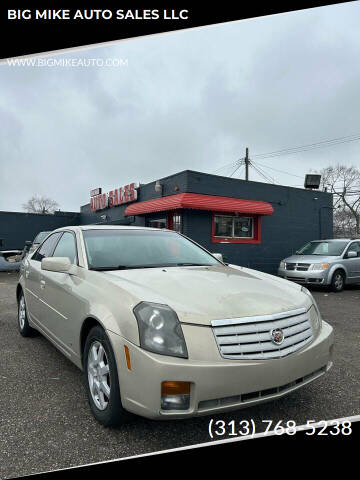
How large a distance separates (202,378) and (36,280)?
2865 mm

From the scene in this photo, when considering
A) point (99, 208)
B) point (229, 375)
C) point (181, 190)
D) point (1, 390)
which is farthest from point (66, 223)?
point (229, 375)

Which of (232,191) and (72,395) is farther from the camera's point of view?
(232,191)

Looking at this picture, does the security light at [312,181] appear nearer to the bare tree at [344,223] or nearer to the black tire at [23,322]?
the black tire at [23,322]

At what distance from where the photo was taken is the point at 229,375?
1994 mm

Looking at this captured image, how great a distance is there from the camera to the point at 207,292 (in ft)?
8.01

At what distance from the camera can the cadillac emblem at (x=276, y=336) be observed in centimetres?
218

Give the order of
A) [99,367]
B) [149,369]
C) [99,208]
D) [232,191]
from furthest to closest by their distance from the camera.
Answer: [99,208] < [232,191] < [99,367] < [149,369]

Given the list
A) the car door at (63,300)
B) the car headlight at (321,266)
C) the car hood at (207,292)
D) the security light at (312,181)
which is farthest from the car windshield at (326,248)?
the car door at (63,300)

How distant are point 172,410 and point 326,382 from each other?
6.40ft

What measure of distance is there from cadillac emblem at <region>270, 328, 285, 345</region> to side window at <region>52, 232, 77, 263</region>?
6.42 ft

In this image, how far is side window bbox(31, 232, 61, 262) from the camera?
421 centimetres

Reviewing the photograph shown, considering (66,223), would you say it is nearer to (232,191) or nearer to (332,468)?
(232,191)

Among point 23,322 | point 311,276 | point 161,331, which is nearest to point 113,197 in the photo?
point 311,276

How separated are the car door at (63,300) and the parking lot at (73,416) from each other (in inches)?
16.5
